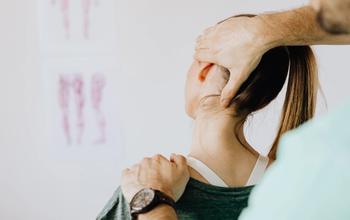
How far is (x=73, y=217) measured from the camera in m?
2.29

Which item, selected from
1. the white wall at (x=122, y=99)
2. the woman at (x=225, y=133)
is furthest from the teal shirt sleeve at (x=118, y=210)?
the white wall at (x=122, y=99)

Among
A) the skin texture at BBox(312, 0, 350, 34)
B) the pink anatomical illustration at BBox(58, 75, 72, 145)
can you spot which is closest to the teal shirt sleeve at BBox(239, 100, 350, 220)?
the skin texture at BBox(312, 0, 350, 34)

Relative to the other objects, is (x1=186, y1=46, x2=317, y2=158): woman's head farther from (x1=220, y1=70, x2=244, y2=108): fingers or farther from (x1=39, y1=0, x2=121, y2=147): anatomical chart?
(x1=39, y1=0, x2=121, y2=147): anatomical chart

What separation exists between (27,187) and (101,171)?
11.3 inches

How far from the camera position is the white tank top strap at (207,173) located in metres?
1.15

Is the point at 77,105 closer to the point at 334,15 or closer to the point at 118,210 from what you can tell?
the point at 118,210

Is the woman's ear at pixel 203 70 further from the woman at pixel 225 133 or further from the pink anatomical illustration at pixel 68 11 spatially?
the pink anatomical illustration at pixel 68 11

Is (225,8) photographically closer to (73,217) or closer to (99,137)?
(99,137)

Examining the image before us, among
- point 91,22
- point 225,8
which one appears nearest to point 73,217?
point 91,22

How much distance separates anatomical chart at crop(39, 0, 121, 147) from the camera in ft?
7.27

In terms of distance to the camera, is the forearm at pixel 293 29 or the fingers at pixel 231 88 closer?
the forearm at pixel 293 29

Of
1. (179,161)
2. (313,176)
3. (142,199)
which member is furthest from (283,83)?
(313,176)

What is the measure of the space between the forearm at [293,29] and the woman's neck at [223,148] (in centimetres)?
22

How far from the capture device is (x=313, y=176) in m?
0.48
